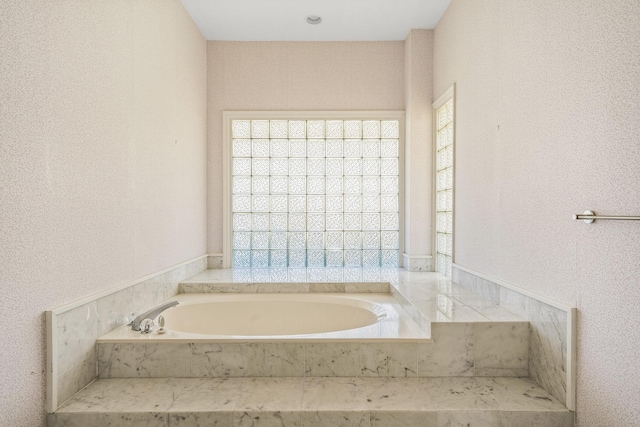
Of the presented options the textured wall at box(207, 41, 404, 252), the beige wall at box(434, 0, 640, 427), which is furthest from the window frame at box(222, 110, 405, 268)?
the beige wall at box(434, 0, 640, 427)

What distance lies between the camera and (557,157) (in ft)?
5.52

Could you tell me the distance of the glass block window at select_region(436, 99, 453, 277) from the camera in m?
3.22

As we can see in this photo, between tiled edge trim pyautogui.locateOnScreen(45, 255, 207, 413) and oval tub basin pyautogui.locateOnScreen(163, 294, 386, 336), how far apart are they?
0.46 meters

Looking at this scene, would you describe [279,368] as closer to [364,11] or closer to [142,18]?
[142,18]

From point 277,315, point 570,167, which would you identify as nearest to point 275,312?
point 277,315

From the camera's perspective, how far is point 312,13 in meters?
3.20

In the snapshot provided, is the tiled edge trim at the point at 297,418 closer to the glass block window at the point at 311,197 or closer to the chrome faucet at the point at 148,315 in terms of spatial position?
the chrome faucet at the point at 148,315

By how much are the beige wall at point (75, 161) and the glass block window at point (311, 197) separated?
3.37 feet

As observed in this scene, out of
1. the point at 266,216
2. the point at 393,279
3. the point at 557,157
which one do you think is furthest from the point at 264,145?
the point at 557,157

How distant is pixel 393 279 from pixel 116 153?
6.79 ft

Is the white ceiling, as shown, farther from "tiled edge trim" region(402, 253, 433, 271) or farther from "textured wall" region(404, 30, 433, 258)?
"tiled edge trim" region(402, 253, 433, 271)

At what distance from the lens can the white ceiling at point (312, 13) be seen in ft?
10.0

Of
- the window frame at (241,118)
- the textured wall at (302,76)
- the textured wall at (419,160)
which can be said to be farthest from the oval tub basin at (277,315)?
the textured wall at (302,76)

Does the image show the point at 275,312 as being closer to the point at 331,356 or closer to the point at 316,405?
the point at 331,356
